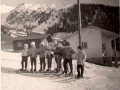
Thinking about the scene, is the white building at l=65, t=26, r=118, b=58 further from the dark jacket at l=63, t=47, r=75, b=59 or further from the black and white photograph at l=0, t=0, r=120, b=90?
the dark jacket at l=63, t=47, r=75, b=59

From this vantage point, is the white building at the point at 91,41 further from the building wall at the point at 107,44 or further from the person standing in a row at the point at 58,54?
the person standing in a row at the point at 58,54

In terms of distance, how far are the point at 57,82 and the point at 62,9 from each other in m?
1.76

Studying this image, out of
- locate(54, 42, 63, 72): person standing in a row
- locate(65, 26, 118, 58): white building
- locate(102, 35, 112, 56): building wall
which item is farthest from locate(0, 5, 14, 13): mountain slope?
locate(102, 35, 112, 56): building wall

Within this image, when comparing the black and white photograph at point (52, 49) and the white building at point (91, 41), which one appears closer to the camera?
the black and white photograph at point (52, 49)

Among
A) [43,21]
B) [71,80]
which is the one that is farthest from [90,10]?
[71,80]

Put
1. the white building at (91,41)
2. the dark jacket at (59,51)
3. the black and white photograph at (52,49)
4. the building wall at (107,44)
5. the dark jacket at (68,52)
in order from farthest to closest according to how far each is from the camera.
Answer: the building wall at (107,44) < the white building at (91,41) < the dark jacket at (59,51) < the dark jacket at (68,52) < the black and white photograph at (52,49)

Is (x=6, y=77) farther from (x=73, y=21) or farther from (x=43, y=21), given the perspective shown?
(x=73, y=21)

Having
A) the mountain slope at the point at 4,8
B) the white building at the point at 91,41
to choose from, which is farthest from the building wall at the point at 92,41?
the mountain slope at the point at 4,8

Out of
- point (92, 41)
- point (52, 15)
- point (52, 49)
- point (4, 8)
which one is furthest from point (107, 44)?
point (4, 8)

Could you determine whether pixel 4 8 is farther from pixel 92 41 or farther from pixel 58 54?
pixel 92 41

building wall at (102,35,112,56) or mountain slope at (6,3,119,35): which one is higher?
mountain slope at (6,3,119,35)

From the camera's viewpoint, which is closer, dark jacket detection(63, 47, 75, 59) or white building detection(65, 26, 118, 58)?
dark jacket detection(63, 47, 75, 59)

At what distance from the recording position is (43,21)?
14.4 feet

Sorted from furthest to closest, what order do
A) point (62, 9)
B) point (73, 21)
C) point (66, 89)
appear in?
point (73, 21) → point (62, 9) → point (66, 89)
